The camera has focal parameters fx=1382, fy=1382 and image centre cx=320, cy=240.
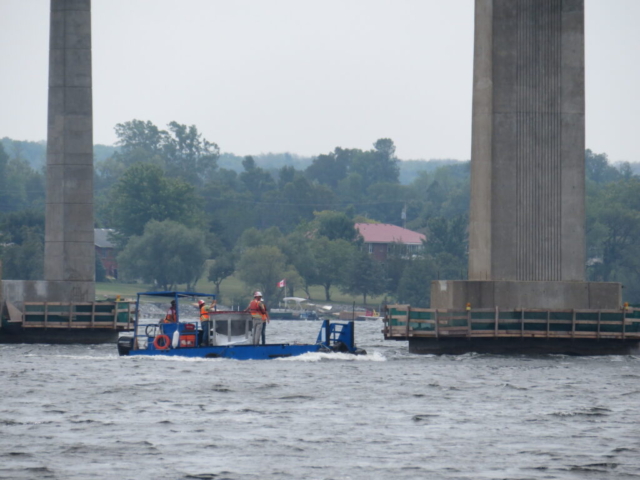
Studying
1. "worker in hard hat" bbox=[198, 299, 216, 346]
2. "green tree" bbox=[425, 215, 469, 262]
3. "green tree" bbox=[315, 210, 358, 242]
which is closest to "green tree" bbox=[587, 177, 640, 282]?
"green tree" bbox=[425, 215, 469, 262]

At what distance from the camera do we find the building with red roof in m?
178

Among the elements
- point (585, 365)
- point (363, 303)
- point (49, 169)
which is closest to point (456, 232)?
point (363, 303)

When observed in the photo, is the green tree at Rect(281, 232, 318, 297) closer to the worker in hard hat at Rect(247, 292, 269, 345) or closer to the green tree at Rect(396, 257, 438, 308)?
the green tree at Rect(396, 257, 438, 308)

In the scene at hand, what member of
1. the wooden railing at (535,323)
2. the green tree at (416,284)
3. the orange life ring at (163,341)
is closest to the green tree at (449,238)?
the green tree at (416,284)

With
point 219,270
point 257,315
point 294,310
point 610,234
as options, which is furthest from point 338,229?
point 257,315

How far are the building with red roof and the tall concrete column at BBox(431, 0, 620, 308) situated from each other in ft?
393

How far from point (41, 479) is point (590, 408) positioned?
14720mm

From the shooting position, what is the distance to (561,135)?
49.8m

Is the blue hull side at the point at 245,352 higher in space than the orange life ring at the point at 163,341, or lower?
lower

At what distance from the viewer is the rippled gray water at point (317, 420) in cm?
2433

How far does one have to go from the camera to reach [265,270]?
469 feet

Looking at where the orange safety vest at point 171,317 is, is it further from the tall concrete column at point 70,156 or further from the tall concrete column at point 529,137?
the tall concrete column at point 70,156

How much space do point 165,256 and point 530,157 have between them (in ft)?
312

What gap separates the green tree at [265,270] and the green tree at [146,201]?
18538 mm
